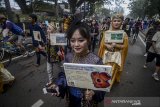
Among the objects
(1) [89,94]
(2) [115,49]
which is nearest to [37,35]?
(2) [115,49]

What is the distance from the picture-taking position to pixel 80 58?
2131 mm

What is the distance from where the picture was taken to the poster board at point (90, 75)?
1.62 meters

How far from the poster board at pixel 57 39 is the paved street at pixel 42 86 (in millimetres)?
1315

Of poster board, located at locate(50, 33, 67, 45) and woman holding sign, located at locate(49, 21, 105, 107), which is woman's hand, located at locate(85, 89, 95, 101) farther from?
poster board, located at locate(50, 33, 67, 45)

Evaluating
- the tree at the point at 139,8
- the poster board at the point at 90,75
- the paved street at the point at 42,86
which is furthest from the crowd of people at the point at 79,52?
the tree at the point at 139,8

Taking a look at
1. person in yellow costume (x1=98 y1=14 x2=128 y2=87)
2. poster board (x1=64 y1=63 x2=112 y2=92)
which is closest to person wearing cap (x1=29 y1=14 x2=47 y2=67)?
person in yellow costume (x1=98 y1=14 x2=128 y2=87)

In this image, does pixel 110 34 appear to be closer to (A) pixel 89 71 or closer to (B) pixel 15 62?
(A) pixel 89 71

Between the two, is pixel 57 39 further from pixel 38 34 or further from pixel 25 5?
pixel 25 5

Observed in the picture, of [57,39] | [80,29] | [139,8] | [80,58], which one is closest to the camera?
[80,29]

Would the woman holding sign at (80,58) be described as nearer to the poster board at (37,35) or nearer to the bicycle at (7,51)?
the poster board at (37,35)

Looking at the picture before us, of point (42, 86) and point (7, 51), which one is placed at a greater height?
point (7, 51)

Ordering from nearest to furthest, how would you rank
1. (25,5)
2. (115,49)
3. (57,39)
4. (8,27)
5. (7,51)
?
(115,49) → (57,39) → (8,27) → (7,51) → (25,5)

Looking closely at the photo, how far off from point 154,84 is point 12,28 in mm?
5458

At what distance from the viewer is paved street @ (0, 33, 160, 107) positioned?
4.43m
